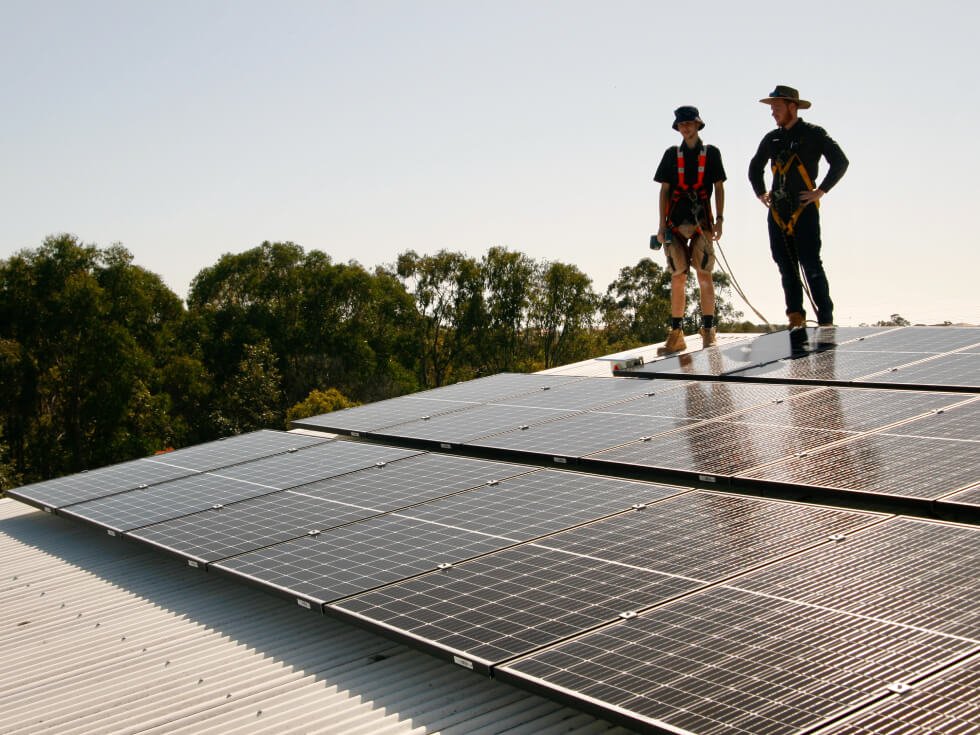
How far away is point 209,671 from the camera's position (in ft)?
25.3

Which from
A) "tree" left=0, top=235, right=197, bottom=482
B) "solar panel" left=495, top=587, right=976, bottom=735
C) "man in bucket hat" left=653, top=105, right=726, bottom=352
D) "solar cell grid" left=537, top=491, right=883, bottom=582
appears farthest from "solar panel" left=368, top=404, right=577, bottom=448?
"tree" left=0, top=235, right=197, bottom=482

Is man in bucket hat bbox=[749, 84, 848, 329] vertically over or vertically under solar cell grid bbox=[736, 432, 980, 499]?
over

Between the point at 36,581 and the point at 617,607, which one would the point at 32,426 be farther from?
the point at 617,607

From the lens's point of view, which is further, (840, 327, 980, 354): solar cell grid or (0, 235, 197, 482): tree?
(0, 235, 197, 482): tree

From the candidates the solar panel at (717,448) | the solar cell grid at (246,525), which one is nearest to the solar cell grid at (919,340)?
the solar panel at (717,448)

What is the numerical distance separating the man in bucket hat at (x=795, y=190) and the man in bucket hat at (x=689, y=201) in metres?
0.80

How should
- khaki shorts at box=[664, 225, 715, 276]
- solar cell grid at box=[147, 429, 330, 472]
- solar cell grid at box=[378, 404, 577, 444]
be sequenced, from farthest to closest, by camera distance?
khaki shorts at box=[664, 225, 715, 276], solar cell grid at box=[147, 429, 330, 472], solar cell grid at box=[378, 404, 577, 444]

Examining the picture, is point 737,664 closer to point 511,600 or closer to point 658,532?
point 511,600

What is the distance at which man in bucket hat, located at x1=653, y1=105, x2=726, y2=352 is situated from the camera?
659 inches

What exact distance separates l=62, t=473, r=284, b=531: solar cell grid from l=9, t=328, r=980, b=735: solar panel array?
4 cm

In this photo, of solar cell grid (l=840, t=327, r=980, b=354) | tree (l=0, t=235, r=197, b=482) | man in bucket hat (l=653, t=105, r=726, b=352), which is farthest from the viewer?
tree (l=0, t=235, r=197, b=482)

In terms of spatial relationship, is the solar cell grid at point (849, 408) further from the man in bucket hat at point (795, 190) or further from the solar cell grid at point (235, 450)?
the solar cell grid at point (235, 450)

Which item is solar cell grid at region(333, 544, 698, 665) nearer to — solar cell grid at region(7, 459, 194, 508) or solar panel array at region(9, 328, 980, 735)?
solar panel array at region(9, 328, 980, 735)

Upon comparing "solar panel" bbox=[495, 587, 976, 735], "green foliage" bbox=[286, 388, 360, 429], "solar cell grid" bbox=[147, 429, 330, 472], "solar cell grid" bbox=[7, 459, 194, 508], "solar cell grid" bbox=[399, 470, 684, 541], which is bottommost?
"green foliage" bbox=[286, 388, 360, 429]
